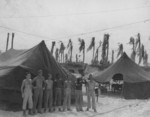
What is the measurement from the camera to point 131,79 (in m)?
19.6

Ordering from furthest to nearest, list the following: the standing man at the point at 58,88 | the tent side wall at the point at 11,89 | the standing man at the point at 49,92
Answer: the standing man at the point at 58,88, the tent side wall at the point at 11,89, the standing man at the point at 49,92

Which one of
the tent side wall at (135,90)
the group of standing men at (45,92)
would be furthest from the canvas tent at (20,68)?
the tent side wall at (135,90)

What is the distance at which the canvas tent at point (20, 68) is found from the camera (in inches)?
450

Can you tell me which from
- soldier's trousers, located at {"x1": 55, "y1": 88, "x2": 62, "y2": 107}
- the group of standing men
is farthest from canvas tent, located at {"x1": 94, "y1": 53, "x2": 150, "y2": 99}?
soldier's trousers, located at {"x1": 55, "y1": 88, "x2": 62, "y2": 107}

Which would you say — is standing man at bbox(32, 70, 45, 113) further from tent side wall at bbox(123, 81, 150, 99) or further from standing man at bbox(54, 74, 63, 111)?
tent side wall at bbox(123, 81, 150, 99)

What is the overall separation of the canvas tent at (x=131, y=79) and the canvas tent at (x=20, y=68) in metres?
7.08

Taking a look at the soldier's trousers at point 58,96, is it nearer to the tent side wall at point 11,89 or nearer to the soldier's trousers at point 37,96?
the soldier's trousers at point 37,96

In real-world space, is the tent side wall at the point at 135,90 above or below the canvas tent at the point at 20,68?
below

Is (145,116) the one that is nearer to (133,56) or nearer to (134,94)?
(134,94)

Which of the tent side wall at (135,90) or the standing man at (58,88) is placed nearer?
the standing man at (58,88)

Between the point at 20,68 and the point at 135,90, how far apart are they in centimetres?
1057

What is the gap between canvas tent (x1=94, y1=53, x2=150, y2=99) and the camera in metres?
19.5

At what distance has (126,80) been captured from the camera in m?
19.5

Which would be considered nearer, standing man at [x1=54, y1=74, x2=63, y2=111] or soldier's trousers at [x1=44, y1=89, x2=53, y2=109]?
soldier's trousers at [x1=44, y1=89, x2=53, y2=109]
